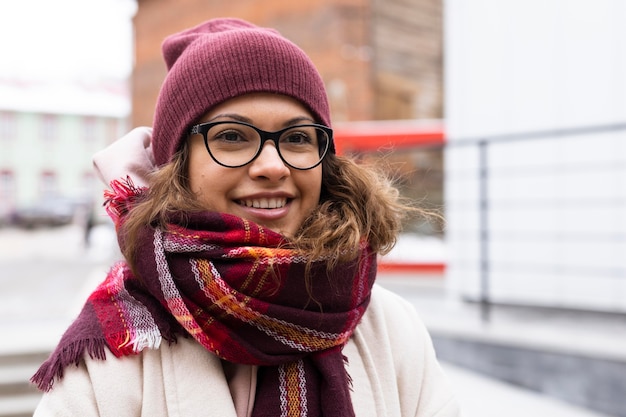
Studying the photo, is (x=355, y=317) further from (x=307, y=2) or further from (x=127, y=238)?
(x=307, y=2)

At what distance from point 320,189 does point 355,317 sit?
314 millimetres

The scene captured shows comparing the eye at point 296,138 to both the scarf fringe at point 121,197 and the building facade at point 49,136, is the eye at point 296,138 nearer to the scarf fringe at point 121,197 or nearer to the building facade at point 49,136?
the scarf fringe at point 121,197

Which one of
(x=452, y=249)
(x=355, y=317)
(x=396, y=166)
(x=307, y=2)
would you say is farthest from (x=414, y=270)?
(x=307, y=2)

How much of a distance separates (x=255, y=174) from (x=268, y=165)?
33 mm

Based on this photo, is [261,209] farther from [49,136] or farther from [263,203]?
[49,136]

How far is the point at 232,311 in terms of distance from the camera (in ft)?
3.73

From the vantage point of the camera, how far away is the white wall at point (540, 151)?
142 inches

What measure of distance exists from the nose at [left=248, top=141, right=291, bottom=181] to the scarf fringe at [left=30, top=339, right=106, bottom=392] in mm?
447

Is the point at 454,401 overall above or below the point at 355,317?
below

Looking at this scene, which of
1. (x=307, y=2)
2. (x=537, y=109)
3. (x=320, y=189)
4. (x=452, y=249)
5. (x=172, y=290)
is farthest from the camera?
(x=307, y=2)

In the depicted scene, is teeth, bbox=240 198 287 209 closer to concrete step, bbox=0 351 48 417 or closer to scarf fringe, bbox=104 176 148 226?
scarf fringe, bbox=104 176 148 226

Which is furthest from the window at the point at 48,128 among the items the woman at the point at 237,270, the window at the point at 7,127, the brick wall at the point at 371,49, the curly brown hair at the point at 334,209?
the curly brown hair at the point at 334,209

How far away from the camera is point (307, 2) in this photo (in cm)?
1169

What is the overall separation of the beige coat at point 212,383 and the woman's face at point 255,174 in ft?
0.98
